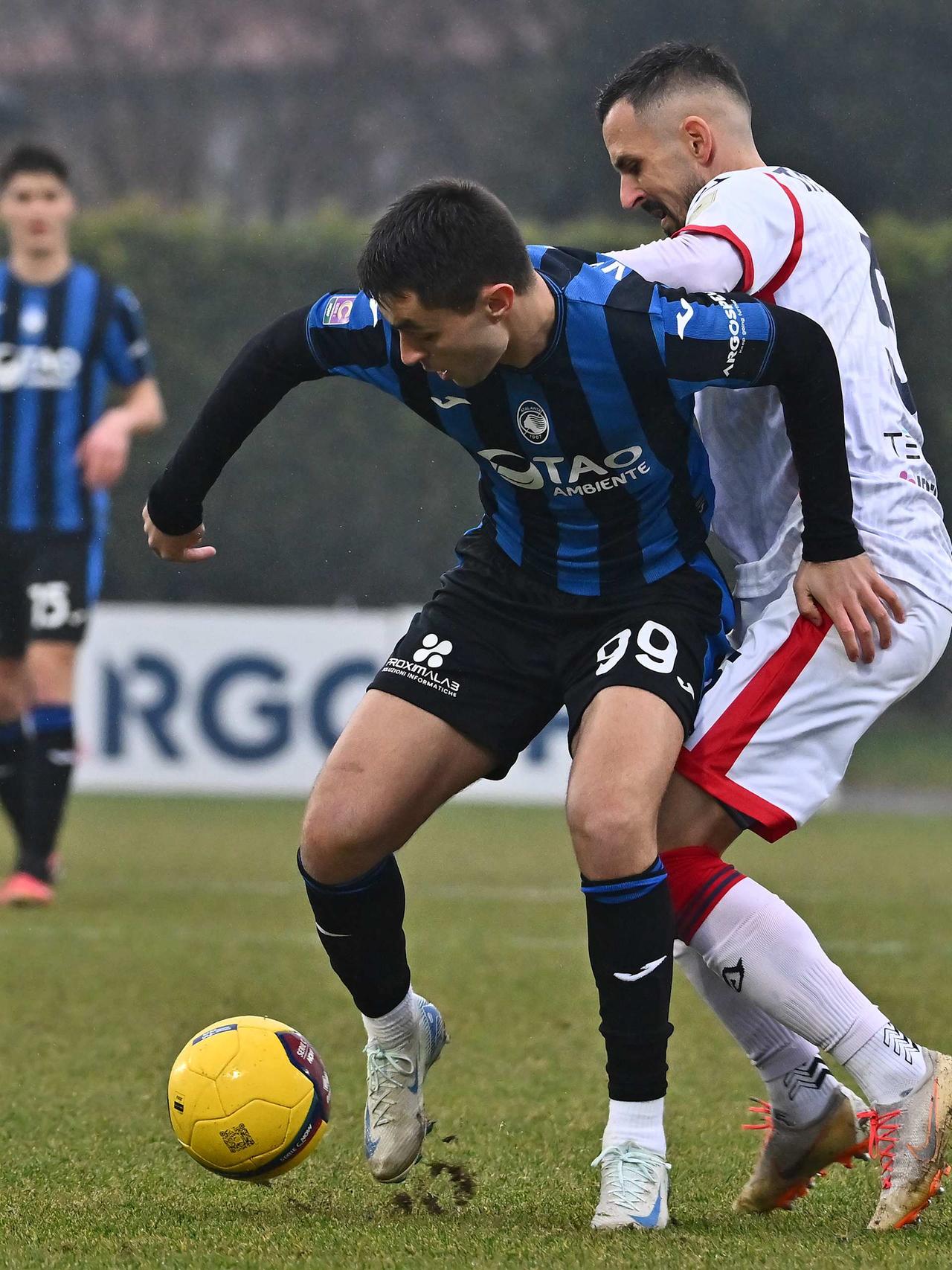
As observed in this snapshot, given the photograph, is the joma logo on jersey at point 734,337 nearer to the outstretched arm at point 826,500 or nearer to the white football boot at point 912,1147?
the outstretched arm at point 826,500

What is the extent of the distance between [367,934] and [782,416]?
3.70 feet

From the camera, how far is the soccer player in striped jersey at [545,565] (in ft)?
9.55

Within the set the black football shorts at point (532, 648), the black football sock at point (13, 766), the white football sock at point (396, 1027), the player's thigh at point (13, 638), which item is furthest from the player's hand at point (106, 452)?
the white football sock at point (396, 1027)

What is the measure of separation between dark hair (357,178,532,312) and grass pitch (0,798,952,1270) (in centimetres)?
139

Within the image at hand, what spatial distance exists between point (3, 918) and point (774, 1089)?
3905mm

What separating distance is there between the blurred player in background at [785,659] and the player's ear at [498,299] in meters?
0.29

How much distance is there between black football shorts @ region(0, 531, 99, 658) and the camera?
6.94m

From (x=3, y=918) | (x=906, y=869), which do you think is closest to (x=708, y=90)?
(x=3, y=918)

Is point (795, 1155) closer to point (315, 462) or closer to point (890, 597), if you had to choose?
point (890, 597)

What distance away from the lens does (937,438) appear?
554 inches

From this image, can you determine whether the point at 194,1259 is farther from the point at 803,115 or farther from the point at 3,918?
the point at 803,115

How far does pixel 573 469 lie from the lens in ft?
10.3

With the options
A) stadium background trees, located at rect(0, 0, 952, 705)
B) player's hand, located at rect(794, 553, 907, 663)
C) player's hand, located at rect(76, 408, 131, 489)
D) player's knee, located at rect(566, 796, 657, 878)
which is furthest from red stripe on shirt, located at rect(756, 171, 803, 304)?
stadium background trees, located at rect(0, 0, 952, 705)

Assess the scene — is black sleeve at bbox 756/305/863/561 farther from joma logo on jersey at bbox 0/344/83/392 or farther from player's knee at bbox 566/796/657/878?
joma logo on jersey at bbox 0/344/83/392
